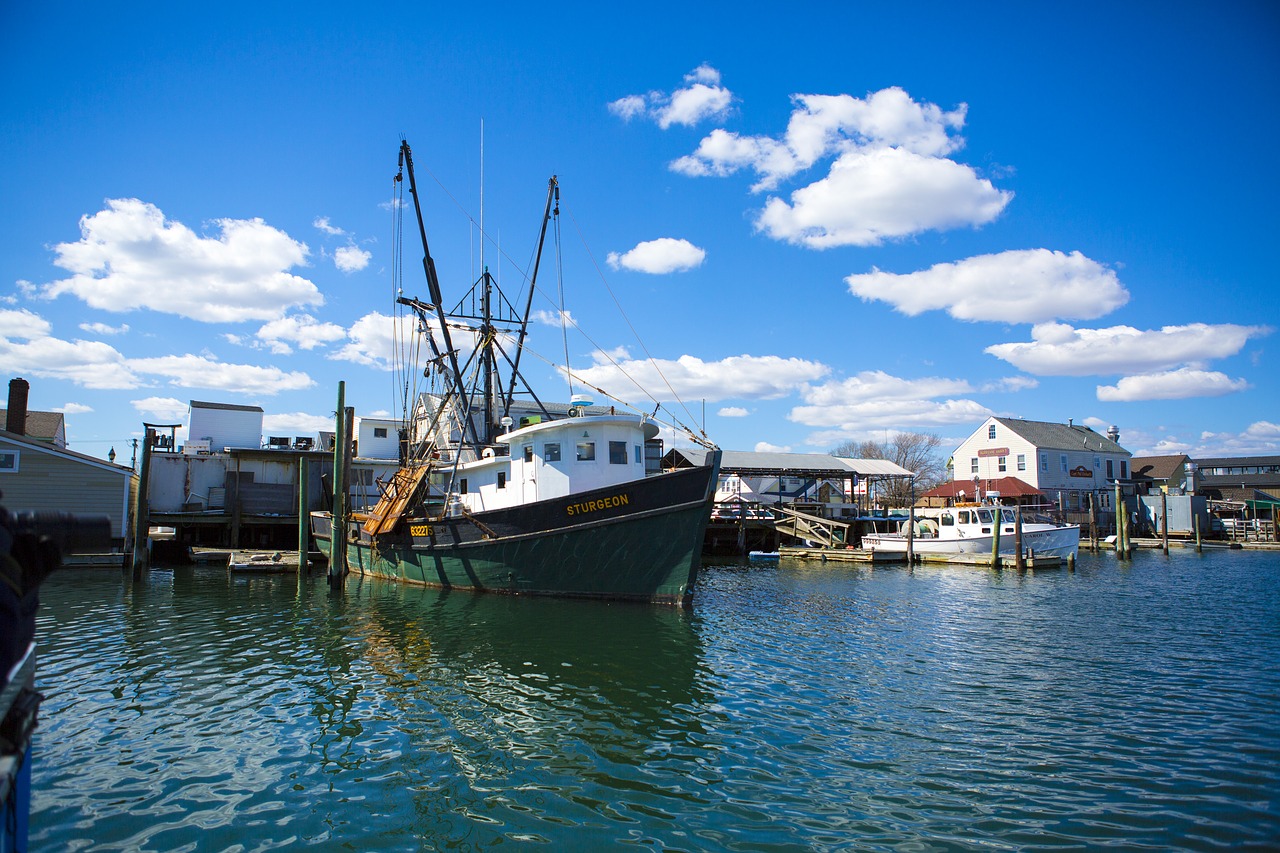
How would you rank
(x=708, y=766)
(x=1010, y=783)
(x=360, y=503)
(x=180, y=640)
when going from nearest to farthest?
(x=1010, y=783) < (x=708, y=766) < (x=180, y=640) < (x=360, y=503)

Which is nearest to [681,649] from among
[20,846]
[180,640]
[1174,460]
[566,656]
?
[566,656]

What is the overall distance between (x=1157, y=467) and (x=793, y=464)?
44668 mm

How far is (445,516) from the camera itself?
21.8 meters

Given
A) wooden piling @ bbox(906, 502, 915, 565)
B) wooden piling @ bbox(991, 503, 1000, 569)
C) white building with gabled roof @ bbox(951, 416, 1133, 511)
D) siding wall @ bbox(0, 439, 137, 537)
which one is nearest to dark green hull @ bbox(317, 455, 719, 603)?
siding wall @ bbox(0, 439, 137, 537)

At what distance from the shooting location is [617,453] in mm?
20234

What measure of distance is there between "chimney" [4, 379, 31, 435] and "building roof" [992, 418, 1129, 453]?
2461 inches

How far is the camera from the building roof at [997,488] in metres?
56.0

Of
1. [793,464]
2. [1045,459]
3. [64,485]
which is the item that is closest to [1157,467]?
[1045,459]

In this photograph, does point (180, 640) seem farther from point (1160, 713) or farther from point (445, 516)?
point (1160, 713)

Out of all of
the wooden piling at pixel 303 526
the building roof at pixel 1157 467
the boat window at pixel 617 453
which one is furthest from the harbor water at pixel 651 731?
the building roof at pixel 1157 467

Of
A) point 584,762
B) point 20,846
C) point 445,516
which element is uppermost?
point 445,516

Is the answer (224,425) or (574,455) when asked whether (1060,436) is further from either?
(224,425)

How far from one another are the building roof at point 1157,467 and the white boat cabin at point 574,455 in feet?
202

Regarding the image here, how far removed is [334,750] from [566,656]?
536 cm
